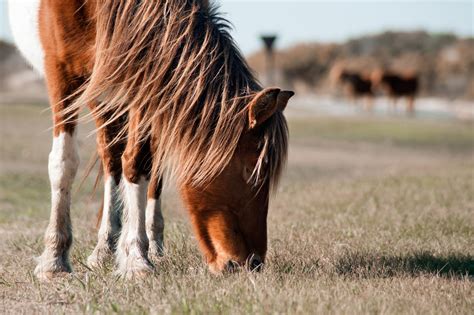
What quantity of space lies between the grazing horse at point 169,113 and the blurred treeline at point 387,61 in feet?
134

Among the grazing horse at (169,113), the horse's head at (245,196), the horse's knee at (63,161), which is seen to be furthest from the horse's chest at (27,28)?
the horse's head at (245,196)

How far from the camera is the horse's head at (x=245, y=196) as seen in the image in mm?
4890

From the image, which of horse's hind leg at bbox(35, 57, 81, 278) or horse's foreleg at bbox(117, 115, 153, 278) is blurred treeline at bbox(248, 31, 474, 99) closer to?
horse's hind leg at bbox(35, 57, 81, 278)

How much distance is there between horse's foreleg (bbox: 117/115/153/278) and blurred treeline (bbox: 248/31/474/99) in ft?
135

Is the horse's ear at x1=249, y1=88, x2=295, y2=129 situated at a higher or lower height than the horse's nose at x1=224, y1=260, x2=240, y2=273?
higher

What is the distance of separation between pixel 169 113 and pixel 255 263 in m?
1.00

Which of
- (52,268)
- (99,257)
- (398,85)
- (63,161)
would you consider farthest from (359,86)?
(52,268)

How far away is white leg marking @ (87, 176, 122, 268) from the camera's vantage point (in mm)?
6367

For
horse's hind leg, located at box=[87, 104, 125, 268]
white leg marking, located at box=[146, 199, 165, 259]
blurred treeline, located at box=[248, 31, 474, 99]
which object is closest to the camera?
white leg marking, located at box=[146, 199, 165, 259]

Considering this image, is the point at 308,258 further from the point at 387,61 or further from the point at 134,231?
the point at 387,61

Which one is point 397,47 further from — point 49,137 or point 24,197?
point 24,197

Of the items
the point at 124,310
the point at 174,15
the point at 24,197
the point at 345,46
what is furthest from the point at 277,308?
the point at 345,46

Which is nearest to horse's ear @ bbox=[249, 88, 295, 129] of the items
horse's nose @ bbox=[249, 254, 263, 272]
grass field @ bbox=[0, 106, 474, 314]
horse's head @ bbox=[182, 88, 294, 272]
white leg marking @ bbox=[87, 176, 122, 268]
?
horse's head @ bbox=[182, 88, 294, 272]

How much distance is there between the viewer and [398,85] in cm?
4306
